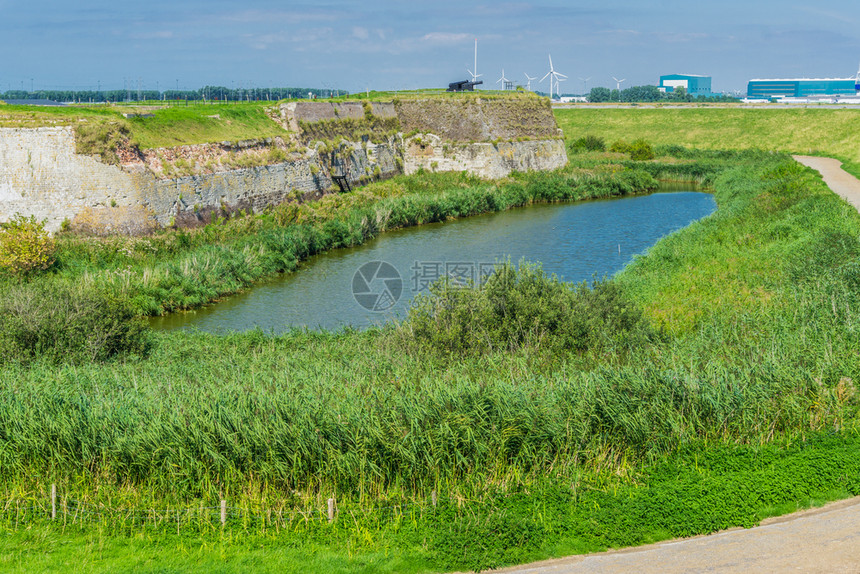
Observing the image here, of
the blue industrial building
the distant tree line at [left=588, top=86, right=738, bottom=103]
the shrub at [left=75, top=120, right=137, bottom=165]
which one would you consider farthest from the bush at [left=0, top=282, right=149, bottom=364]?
the blue industrial building

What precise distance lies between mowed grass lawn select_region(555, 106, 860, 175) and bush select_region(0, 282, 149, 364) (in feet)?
152

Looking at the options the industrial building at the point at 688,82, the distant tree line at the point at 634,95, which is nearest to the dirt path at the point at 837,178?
the distant tree line at the point at 634,95

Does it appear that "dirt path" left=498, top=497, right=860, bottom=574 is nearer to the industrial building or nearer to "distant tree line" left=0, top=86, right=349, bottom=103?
"distant tree line" left=0, top=86, right=349, bottom=103

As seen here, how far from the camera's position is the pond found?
1883 cm

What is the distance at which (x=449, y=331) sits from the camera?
12.5 m

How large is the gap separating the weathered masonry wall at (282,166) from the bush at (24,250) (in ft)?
9.39

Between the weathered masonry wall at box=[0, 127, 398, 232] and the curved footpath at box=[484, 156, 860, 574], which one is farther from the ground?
the weathered masonry wall at box=[0, 127, 398, 232]

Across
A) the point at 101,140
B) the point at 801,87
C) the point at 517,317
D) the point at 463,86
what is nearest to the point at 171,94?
the point at 463,86

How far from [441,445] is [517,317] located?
4601 millimetres

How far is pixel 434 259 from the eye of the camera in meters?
25.6

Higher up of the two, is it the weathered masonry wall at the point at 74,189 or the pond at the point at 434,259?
the weathered masonry wall at the point at 74,189

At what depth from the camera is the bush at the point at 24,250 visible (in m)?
19.0

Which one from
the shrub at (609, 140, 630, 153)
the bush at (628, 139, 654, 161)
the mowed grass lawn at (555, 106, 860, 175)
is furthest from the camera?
the mowed grass lawn at (555, 106, 860, 175)

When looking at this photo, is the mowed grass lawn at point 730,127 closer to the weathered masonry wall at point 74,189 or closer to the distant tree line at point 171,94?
the distant tree line at point 171,94
